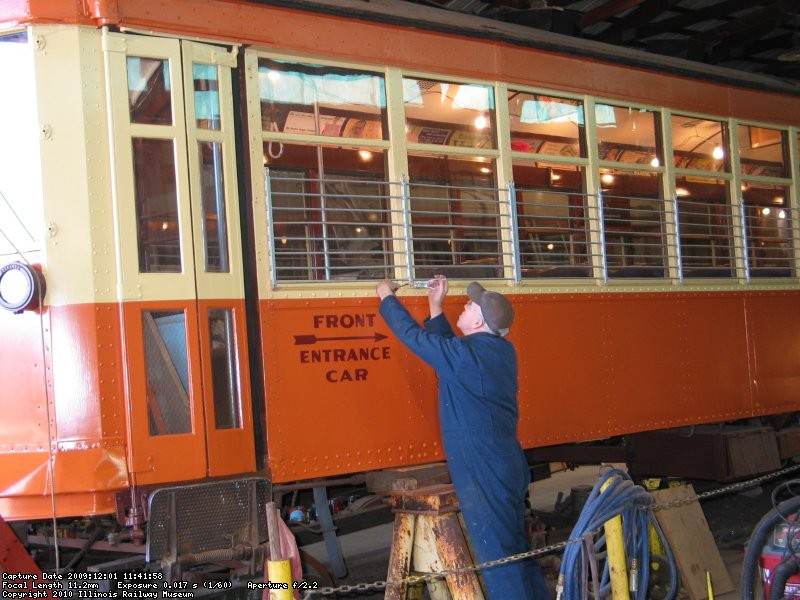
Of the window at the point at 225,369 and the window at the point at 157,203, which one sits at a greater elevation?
the window at the point at 157,203

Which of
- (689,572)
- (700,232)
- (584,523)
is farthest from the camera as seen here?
(700,232)

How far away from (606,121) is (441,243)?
1734 millimetres

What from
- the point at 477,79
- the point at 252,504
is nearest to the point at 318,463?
the point at 252,504

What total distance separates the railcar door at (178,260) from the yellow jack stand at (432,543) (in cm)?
94

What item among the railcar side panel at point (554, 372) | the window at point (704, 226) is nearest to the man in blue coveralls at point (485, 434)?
the railcar side panel at point (554, 372)

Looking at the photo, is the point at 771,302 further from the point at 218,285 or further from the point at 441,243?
the point at 218,285

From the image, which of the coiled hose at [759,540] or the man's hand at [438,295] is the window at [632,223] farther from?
the coiled hose at [759,540]

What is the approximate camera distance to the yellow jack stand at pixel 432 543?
4934 mm

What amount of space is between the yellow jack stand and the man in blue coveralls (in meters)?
0.16

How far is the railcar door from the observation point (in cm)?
451

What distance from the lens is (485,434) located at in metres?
4.71

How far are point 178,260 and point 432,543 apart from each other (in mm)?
2005

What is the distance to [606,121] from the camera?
6492 millimetres

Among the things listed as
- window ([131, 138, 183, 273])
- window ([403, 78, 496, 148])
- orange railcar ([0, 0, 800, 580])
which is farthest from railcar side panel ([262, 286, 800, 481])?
window ([403, 78, 496, 148])
